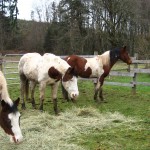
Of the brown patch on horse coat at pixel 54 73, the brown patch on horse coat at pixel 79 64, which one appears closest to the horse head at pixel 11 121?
the brown patch on horse coat at pixel 54 73

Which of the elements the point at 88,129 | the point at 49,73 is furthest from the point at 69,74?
the point at 88,129

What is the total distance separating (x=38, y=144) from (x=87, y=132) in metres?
1.10

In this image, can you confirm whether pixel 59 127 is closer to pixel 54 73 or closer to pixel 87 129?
pixel 87 129

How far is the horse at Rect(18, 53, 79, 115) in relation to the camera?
661 centimetres

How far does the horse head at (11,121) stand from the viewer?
4030 mm

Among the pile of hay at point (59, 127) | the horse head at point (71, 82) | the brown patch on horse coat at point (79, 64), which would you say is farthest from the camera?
the brown patch on horse coat at point (79, 64)

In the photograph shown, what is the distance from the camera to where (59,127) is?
19.1 feet

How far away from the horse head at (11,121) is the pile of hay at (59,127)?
594 millimetres

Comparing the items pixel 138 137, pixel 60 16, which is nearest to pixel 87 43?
pixel 60 16

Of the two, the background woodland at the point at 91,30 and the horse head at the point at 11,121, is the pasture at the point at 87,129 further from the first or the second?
the background woodland at the point at 91,30

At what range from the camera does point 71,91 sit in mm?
6566

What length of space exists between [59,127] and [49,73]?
168cm

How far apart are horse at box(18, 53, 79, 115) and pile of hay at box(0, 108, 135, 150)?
1.67 feet

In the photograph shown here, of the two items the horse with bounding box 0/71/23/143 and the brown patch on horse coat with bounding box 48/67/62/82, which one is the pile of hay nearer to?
the horse with bounding box 0/71/23/143
